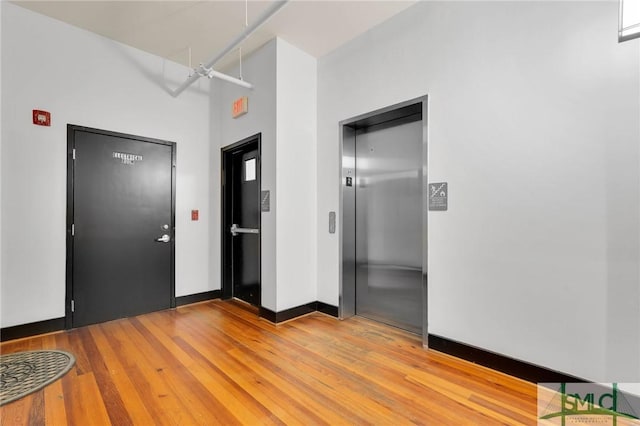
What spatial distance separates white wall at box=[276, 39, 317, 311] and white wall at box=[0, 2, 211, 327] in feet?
5.89

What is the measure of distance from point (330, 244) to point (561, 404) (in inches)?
90.7

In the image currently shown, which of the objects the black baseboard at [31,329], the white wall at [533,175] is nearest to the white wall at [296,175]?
the white wall at [533,175]

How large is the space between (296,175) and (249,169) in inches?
34.0

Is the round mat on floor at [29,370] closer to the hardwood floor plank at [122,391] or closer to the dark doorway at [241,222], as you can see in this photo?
the hardwood floor plank at [122,391]

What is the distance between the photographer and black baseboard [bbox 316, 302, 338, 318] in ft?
11.0

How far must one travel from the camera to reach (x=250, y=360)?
2.38 meters

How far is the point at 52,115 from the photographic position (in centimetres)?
298

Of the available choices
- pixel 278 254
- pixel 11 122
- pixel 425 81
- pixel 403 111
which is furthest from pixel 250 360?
→ pixel 11 122

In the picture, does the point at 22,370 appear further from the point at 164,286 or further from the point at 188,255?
the point at 188,255

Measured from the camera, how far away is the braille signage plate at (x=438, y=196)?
8.20 feet

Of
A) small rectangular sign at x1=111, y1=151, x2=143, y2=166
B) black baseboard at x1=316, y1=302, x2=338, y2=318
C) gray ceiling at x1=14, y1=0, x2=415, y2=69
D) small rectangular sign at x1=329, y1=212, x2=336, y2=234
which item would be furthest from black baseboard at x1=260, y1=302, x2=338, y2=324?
gray ceiling at x1=14, y1=0, x2=415, y2=69

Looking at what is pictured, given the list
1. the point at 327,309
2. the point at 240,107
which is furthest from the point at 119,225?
the point at 327,309

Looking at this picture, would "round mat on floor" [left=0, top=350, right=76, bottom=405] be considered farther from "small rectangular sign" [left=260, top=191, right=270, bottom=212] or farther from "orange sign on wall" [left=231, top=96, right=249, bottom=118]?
"orange sign on wall" [left=231, top=96, right=249, bottom=118]

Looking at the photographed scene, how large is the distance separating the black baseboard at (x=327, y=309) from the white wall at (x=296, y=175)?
114 millimetres
